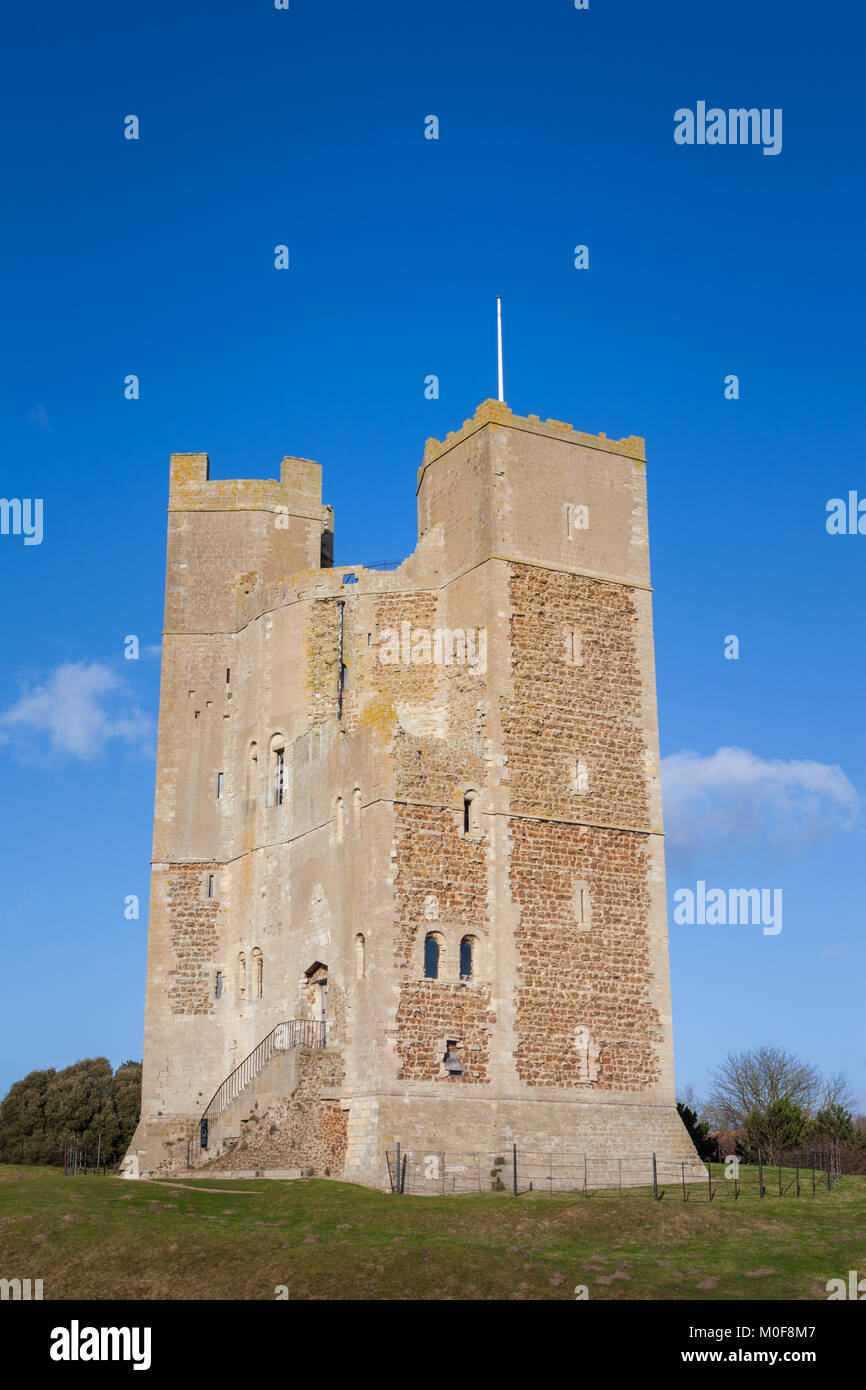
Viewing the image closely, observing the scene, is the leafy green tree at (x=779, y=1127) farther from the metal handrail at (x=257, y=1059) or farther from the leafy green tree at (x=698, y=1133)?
the metal handrail at (x=257, y=1059)

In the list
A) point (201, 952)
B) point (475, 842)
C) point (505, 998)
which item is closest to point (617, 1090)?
point (505, 998)

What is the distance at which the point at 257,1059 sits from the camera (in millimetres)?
38938

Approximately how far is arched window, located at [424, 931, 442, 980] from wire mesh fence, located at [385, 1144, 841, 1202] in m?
3.87

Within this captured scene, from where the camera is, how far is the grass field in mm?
22516

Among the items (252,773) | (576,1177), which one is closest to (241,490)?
(252,773)

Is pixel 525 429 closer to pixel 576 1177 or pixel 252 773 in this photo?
pixel 252 773

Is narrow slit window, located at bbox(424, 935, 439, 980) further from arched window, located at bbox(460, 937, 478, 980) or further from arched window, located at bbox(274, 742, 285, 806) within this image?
arched window, located at bbox(274, 742, 285, 806)

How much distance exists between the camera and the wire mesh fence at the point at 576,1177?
3141cm

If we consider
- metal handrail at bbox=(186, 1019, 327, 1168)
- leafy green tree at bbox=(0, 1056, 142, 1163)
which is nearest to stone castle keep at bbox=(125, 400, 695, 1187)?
metal handrail at bbox=(186, 1019, 327, 1168)

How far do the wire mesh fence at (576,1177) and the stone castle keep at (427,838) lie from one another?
324mm
